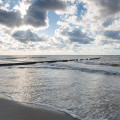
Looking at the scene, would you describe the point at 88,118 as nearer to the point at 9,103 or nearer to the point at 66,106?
the point at 66,106

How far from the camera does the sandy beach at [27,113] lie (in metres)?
5.04

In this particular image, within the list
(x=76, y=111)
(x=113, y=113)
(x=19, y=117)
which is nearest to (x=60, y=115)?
(x=76, y=111)

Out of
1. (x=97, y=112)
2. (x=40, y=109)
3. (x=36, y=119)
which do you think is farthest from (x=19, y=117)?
(x=97, y=112)

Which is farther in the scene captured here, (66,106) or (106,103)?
(106,103)

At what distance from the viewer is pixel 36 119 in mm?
4906

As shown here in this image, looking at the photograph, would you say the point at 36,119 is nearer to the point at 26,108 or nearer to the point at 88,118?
the point at 26,108

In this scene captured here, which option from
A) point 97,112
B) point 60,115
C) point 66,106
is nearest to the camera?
point 60,115

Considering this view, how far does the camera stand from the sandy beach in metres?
5.04

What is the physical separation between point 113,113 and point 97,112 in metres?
0.70

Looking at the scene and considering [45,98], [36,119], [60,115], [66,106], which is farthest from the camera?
[45,98]

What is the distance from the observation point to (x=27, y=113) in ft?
17.8

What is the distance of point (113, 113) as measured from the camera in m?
5.66

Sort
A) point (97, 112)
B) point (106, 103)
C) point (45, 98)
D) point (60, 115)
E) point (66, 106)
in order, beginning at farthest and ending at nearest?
1. point (45, 98)
2. point (106, 103)
3. point (66, 106)
4. point (97, 112)
5. point (60, 115)

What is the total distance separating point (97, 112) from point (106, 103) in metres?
1.47
